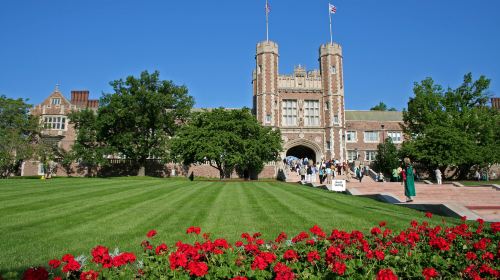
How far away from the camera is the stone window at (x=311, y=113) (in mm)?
43281

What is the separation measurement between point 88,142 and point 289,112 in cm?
2327

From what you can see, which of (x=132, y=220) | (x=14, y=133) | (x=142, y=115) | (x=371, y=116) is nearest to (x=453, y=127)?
(x=371, y=116)

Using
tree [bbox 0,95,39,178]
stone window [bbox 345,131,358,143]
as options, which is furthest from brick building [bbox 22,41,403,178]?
stone window [bbox 345,131,358,143]

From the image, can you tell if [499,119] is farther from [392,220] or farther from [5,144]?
[5,144]

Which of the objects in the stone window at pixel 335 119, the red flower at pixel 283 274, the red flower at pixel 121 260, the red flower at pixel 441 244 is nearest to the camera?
the red flower at pixel 283 274

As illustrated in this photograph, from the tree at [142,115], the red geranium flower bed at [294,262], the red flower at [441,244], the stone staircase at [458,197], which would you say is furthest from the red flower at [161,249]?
the tree at [142,115]

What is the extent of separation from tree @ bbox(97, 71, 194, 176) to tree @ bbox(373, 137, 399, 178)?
24.2 metres

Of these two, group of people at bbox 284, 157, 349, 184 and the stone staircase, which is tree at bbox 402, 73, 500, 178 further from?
the stone staircase

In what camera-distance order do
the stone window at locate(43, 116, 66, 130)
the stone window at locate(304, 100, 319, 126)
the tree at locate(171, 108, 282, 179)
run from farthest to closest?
the stone window at locate(43, 116, 66, 130)
the stone window at locate(304, 100, 319, 126)
the tree at locate(171, 108, 282, 179)

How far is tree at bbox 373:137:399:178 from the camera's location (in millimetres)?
42500

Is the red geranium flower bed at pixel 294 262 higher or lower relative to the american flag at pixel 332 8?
lower

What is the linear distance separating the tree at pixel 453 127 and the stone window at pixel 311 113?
10.2 meters

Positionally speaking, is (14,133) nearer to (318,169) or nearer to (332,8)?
(318,169)

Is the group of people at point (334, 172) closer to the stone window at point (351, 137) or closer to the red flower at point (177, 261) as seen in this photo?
the red flower at point (177, 261)
